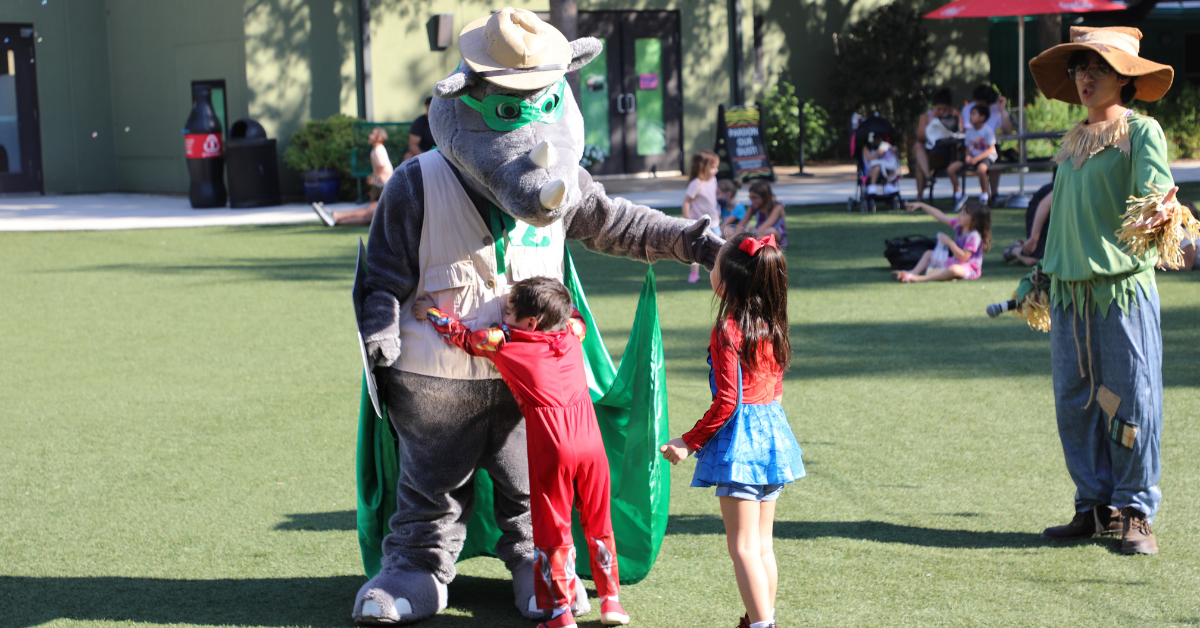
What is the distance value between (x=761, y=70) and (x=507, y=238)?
68.8ft

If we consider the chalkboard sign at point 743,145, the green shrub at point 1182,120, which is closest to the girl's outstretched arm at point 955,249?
the chalkboard sign at point 743,145

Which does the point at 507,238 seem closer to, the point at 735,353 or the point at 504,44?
the point at 504,44

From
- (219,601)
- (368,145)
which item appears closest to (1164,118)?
(368,145)

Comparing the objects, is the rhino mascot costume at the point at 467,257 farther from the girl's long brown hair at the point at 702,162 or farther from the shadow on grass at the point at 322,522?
the girl's long brown hair at the point at 702,162

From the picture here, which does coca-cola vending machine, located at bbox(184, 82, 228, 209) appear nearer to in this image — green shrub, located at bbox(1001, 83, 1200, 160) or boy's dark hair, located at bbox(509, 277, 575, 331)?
green shrub, located at bbox(1001, 83, 1200, 160)

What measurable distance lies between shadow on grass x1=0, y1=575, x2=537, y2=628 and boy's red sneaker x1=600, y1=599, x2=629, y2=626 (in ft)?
0.87

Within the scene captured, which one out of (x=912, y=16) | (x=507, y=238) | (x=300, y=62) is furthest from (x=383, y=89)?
(x=507, y=238)

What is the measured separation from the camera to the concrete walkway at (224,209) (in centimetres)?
1541

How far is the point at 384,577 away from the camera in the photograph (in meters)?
3.56

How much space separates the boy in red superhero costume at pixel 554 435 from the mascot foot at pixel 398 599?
14.0 inches

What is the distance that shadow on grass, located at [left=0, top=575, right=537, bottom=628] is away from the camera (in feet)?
11.8

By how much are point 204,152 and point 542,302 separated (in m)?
15.3

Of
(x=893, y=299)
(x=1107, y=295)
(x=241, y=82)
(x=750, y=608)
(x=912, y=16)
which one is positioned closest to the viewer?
(x=750, y=608)

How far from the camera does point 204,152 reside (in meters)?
17.3
